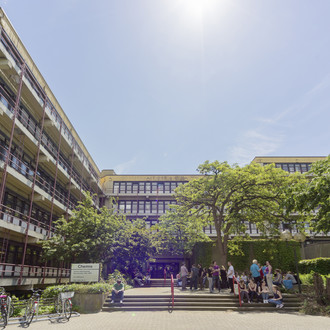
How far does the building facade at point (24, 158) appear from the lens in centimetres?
1855

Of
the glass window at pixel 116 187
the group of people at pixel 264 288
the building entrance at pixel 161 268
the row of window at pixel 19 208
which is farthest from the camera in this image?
the glass window at pixel 116 187

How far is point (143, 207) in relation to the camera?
46.5 m

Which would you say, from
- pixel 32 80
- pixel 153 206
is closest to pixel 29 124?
pixel 32 80

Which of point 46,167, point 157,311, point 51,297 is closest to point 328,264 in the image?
point 157,311

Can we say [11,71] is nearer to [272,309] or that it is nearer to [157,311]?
[157,311]

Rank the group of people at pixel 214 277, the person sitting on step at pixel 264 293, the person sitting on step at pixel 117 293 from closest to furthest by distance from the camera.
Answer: the person sitting on step at pixel 264 293, the person sitting on step at pixel 117 293, the group of people at pixel 214 277

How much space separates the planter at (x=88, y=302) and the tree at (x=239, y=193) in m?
10.3

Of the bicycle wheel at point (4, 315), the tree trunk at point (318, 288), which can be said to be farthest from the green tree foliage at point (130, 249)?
the tree trunk at point (318, 288)

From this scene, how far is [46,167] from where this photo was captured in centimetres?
2703

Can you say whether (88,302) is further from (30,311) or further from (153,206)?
(153,206)

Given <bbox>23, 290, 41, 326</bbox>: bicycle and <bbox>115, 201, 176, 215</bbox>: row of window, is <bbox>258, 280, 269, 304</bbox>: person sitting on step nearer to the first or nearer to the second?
<bbox>23, 290, 41, 326</bbox>: bicycle

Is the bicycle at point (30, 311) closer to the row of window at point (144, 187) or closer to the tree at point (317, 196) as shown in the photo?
the tree at point (317, 196)

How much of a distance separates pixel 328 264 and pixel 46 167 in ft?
75.5

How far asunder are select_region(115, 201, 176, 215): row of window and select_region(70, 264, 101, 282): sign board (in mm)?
30611
